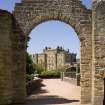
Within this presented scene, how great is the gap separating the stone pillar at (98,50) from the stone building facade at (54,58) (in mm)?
79151

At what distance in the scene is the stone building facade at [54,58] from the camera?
324 feet

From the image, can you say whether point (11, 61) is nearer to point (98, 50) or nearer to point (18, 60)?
point (18, 60)

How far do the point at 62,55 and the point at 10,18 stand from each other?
80.0 m

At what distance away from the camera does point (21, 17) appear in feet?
64.7

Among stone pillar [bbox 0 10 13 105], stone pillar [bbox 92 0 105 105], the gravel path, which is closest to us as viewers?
stone pillar [bbox 92 0 105 105]

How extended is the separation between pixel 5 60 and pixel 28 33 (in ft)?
6.36

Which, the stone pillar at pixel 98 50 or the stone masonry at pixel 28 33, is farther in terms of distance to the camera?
the stone masonry at pixel 28 33

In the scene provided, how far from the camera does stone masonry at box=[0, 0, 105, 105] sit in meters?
18.8

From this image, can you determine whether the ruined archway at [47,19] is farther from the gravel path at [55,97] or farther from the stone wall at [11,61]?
the gravel path at [55,97]

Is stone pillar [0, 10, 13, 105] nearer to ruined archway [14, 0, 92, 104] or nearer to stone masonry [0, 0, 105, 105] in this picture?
stone masonry [0, 0, 105, 105]

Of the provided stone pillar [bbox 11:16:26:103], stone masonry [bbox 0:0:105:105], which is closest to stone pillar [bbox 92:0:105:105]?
stone masonry [bbox 0:0:105:105]

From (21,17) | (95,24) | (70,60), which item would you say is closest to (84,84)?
(95,24)

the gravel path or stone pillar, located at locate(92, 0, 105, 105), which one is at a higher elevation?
stone pillar, located at locate(92, 0, 105, 105)

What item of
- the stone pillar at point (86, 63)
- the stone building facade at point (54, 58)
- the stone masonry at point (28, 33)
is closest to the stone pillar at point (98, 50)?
the stone masonry at point (28, 33)
